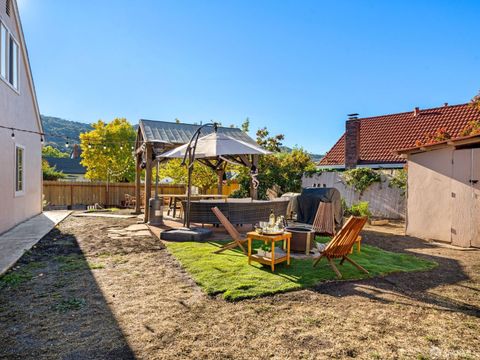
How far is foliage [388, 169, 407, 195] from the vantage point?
12.5 metres

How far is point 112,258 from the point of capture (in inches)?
240

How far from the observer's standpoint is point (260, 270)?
522 cm

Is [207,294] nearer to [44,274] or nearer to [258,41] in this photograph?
[44,274]

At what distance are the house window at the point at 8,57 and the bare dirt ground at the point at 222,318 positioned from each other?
19.1 ft

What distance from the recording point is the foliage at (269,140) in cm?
2052

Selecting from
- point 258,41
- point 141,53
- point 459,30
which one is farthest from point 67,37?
point 459,30

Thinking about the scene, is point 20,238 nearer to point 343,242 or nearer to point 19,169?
point 19,169

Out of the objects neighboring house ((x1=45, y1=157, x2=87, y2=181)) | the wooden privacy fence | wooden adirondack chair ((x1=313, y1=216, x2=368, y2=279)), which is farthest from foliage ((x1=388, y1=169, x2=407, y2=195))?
neighboring house ((x1=45, y1=157, x2=87, y2=181))

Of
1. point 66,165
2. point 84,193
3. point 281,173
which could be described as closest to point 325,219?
point 281,173

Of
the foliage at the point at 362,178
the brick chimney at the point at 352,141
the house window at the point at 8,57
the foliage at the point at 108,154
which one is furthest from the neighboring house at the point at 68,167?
the foliage at the point at 362,178

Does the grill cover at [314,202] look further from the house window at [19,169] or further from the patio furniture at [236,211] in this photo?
the house window at [19,169]

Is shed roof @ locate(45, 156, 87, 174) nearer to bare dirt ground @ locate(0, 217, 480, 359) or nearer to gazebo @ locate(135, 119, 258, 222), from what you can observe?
gazebo @ locate(135, 119, 258, 222)

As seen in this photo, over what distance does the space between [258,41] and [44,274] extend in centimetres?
1112

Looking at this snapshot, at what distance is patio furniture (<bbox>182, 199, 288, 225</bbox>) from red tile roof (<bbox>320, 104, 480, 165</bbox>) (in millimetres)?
10195
